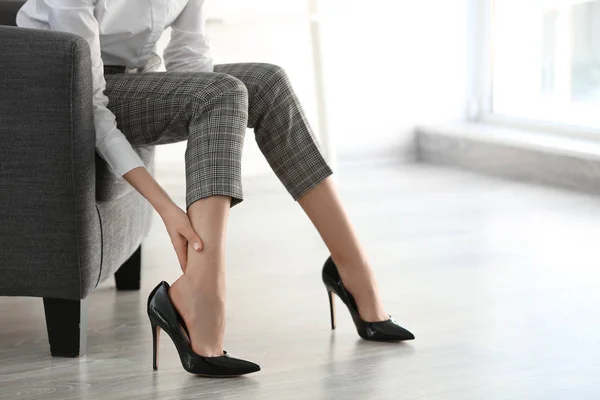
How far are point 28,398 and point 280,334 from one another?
49 centimetres

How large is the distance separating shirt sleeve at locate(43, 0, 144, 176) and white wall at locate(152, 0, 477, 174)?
6.19ft

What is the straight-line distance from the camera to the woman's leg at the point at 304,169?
5.67 feet

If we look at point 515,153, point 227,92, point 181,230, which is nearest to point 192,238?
point 181,230

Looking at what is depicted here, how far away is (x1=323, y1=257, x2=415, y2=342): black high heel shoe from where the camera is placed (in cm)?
173

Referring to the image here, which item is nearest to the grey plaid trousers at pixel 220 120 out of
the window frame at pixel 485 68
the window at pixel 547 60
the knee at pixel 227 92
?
the knee at pixel 227 92

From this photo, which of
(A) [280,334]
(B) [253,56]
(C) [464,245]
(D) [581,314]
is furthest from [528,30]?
(A) [280,334]

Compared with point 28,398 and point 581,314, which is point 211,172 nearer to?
point 28,398

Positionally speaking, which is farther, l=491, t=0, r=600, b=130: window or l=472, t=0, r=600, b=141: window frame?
l=472, t=0, r=600, b=141: window frame

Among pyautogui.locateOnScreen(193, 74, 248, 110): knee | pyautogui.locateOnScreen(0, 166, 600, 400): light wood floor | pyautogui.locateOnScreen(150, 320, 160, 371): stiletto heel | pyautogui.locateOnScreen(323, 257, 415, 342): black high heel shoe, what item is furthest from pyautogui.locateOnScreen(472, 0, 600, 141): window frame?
pyautogui.locateOnScreen(150, 320, 160, 371): stiletto heel

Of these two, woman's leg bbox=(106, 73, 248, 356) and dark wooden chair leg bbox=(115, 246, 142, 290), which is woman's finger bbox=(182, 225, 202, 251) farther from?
dark wooden chair leg bbox=(115, 246, 142, 290)

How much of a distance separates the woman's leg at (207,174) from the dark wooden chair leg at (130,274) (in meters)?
0.56

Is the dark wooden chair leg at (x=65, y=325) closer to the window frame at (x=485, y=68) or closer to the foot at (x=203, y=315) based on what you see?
the foot at (x=203, y=315)

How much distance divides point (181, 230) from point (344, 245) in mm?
350

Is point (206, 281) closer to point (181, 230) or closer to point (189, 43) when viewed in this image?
point (181, 230)
